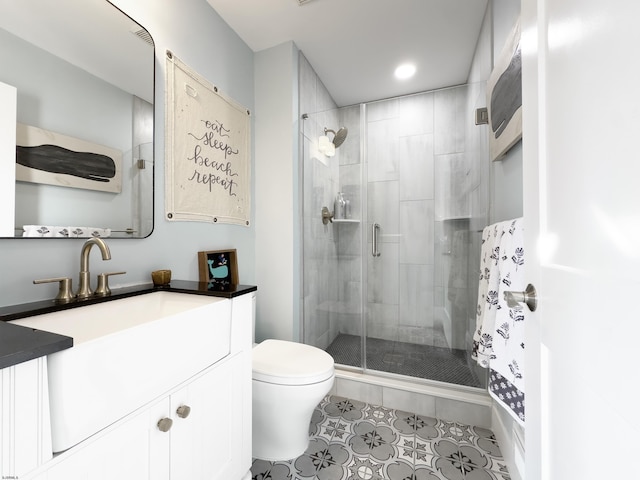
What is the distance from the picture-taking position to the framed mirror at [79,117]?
0.89 m

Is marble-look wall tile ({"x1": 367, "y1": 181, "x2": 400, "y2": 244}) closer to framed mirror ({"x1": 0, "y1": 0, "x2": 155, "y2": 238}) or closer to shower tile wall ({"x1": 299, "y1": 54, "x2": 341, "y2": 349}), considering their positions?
shower tile wall ({"x1": 299, "y1": 54, "x2": 341, "y2": 349})

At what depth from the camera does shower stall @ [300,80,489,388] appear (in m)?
2.05

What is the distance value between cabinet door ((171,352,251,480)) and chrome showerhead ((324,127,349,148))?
6.05 feet

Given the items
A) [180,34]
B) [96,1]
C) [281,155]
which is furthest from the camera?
[281,155]

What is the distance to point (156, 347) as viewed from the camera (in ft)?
2.49

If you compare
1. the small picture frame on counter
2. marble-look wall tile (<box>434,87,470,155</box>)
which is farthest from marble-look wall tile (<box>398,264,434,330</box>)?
the small picture frame on counter

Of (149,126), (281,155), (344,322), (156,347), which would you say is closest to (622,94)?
(156,347)

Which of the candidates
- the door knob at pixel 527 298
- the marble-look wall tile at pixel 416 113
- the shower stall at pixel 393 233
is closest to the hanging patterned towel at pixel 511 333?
the door knob at pixel 527 298

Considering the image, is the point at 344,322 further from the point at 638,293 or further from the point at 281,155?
the point at 638,293

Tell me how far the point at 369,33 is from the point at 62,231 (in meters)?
2.10

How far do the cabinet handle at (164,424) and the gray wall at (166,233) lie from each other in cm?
63

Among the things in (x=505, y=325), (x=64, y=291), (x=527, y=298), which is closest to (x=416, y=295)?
(x=505, y=325)

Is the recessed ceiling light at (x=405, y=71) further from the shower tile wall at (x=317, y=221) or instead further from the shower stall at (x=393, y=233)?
the shower tile wall at (x=317, y=221)

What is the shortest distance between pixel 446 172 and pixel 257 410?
2.04 metres
